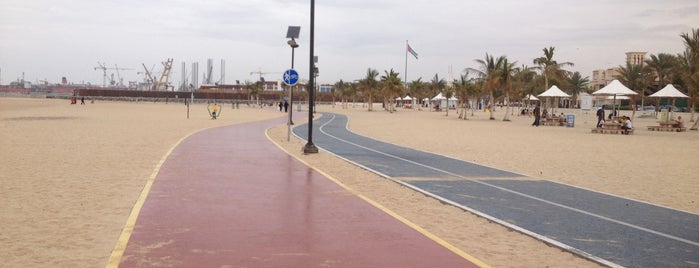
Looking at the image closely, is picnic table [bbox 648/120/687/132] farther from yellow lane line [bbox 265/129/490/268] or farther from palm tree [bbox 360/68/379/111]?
palm tree [bbox 360/68/379/111]

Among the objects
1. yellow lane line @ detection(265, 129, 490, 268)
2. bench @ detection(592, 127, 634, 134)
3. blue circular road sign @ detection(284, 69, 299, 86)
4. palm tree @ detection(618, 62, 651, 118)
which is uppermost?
palm tree @ detection(618, 62, 651, 118)

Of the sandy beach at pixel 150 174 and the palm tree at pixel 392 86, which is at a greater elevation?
the palm tree at pixel 392 86

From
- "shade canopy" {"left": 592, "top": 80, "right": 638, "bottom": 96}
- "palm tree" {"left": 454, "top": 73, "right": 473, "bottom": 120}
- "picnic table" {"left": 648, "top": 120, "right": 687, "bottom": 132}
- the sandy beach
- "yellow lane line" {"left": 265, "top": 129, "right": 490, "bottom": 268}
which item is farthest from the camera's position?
"palm tree" {"left": 454, "top": 73, "right": 473, "bottom": 120}

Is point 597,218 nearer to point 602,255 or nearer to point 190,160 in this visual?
point 602,255

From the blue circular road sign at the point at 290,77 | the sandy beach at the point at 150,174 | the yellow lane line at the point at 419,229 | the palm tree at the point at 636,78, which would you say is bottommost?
the sandy beach at the point at 150,174

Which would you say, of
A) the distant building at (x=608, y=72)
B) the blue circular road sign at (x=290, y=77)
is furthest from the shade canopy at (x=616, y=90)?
the distant building at (x=608, y=72)

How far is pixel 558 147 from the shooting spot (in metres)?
21.6

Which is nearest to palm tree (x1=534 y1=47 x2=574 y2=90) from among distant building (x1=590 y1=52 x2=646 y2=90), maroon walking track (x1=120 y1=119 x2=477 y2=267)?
maroon walking track (x1=120 y1=119 x2=477 y2=267)

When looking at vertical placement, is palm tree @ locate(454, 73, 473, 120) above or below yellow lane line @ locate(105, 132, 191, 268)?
above

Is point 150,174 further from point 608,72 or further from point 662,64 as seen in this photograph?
point 608,72

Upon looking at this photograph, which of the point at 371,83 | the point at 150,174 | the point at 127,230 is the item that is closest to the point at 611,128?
the point at 150,174

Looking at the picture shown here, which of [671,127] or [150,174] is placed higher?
[671,127]

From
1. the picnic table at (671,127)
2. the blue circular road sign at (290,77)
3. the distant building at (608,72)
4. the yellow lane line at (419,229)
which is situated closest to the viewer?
the yellow lane line at (419,229)

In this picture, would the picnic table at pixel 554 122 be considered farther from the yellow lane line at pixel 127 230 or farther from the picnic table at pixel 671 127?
the yellow lane line at pixel 127 230
